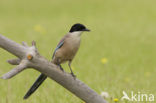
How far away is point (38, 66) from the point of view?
388 centimetres

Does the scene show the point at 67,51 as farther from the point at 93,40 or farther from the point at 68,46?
the point at 93,40

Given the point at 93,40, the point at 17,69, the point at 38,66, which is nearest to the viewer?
the point at 17,69

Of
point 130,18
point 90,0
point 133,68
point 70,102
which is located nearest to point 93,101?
point 70,102

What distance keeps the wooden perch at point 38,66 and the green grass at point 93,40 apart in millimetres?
1219

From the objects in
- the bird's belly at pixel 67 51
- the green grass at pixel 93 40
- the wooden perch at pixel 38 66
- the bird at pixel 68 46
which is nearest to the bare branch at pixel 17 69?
the wooden perch at pixel 38 66

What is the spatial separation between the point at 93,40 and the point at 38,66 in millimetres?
7334

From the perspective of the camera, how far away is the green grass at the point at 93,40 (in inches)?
257

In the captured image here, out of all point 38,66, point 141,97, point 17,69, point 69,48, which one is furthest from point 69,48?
point 141,97

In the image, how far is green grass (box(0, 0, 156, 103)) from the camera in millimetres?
6523

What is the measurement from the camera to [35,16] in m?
16.6

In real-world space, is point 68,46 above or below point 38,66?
above

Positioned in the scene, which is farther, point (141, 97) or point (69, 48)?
point (141, 97)

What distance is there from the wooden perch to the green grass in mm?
1219

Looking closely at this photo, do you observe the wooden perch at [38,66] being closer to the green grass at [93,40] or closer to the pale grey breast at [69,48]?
the pale grey breast at [69,48]
